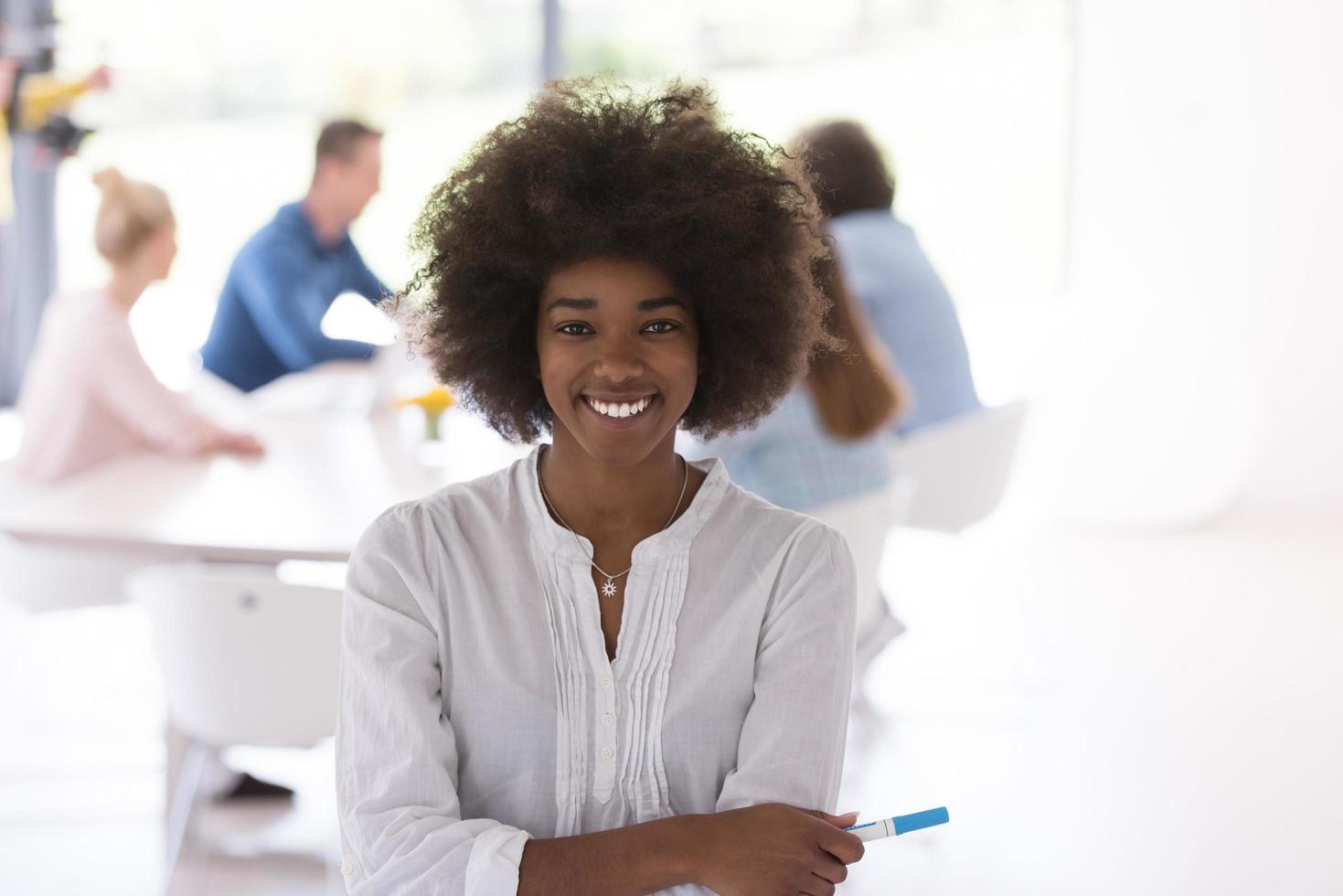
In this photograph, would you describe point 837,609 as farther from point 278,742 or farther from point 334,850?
point 334,850

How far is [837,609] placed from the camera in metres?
1.47

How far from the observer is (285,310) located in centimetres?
421

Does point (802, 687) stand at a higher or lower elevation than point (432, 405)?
lower

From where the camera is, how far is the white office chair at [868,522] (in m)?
2.73

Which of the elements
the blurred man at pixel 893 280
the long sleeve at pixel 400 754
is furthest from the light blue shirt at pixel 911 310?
the long sleeve at pixel 400 754

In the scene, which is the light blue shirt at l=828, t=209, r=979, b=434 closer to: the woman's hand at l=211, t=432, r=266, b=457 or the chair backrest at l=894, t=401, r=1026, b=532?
the chair backrest at l=894, t=401, r=1026, b=532

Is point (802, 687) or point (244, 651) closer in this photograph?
point (802, 687)

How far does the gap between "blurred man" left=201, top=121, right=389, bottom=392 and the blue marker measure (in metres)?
3.02

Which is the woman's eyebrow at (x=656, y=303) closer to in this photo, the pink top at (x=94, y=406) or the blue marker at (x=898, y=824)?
the blue marker at (x=898, y=824)

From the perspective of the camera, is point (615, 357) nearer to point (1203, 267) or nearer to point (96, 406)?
point (96, 406)

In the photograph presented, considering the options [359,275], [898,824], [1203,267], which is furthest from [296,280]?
[1203,267]

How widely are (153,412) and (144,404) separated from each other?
0.03 meters

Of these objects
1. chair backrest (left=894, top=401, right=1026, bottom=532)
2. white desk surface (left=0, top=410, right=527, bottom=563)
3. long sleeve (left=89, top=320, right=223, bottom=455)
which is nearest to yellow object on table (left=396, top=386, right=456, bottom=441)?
white desk surface (left=0, top=410, right=527, bottom=563)

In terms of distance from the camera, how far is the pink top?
3104mm
